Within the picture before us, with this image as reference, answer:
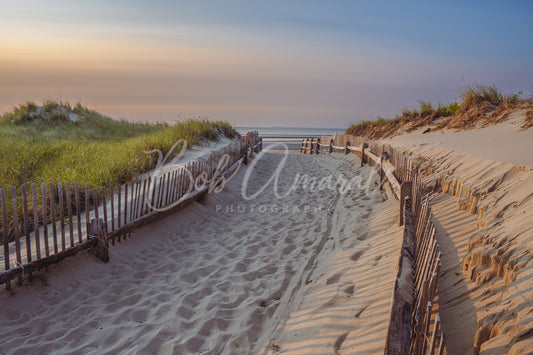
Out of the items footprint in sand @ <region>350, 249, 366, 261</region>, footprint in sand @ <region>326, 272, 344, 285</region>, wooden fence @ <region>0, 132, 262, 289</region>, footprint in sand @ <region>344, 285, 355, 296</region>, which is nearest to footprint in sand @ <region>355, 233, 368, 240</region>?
footprint in sand @ <region>350, 249, 366, 261</region>

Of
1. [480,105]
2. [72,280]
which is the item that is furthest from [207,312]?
[480,105]

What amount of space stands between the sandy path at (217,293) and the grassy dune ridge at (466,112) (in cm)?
548

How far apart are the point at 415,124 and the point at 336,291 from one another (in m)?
12.6

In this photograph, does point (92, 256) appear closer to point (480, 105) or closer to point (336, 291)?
point (336, 291)

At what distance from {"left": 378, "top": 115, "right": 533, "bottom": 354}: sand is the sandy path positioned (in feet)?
1.79

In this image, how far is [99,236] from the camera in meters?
4.05

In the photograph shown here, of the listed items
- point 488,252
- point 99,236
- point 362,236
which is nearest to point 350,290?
point 488,252

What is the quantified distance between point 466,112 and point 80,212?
37.6 ft

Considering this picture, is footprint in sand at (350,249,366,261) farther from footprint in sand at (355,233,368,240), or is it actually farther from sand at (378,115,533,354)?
sand at (378,115,533,354)

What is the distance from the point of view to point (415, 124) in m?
14.1

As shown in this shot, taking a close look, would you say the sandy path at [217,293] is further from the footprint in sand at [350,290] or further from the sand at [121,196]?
the sand at [121,196]

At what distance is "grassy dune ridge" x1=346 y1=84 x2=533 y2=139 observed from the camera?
31.4ft

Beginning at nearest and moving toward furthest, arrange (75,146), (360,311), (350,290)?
(360,311)
(350,290)
(75,146)

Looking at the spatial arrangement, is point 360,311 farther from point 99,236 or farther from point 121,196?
point 121,196
